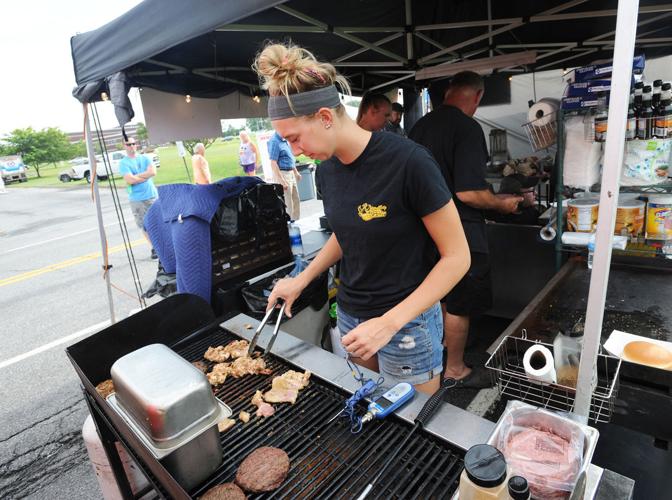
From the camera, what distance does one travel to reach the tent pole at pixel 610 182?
3.09 feet

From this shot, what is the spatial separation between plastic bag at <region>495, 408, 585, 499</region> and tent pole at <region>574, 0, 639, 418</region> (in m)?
0.21

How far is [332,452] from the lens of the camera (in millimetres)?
1254

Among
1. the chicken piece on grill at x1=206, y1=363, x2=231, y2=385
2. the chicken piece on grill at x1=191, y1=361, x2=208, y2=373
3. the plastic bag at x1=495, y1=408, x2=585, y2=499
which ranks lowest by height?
the chicken piece on grill at x1=191, y1=361, x2=208, y2=373

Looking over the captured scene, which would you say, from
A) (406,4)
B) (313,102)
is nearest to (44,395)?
(313,102)

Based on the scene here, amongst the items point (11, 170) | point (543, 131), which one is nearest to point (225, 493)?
point (543, 131)

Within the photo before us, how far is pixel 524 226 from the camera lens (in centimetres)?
382

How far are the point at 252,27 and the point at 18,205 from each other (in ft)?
67.5

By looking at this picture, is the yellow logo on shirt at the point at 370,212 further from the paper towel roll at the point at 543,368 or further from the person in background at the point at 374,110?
the person in background at the point at 374,110

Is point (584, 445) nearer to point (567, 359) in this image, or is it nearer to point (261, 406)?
point (567, 359)

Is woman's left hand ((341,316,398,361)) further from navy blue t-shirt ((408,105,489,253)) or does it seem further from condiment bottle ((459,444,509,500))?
navy blue t-shirt ((408,105,489,253))

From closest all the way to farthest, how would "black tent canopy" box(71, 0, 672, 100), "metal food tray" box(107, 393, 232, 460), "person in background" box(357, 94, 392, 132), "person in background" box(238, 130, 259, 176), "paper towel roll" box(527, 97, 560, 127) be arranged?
"metal food tray" box(107, 393, 232, 460)
"black tent canopy" box(71, 0, 672, 100)
"paper towel roll" box(527, 97, 560, 127)
"person in background" box(357, 94, 392, 132)
"person in background" box(238, 130, 259, 176)

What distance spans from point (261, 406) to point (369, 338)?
54 cm

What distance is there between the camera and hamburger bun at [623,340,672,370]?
5.17 feet

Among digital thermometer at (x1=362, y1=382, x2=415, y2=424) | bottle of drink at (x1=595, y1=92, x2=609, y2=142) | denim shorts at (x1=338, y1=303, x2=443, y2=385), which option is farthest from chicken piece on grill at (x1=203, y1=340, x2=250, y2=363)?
bottle of drink at (x1=595, y1=92, x2=609, y2=142)
